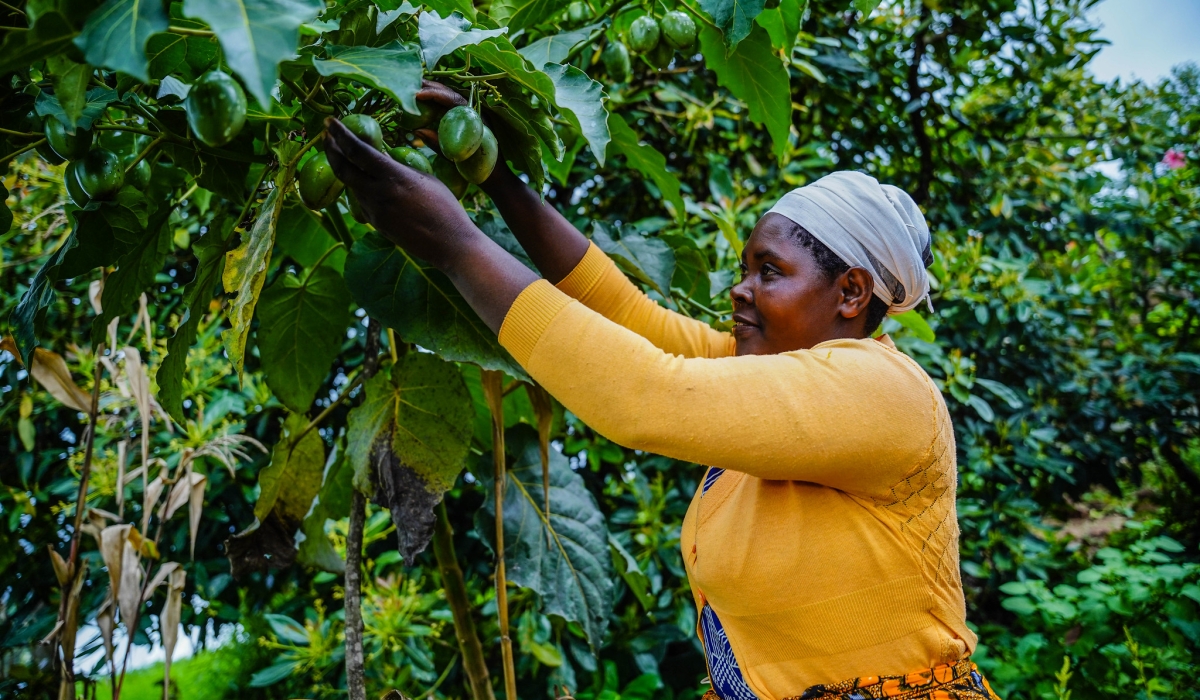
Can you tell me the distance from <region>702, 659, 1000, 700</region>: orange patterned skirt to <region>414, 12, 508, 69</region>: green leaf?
91 centimetres

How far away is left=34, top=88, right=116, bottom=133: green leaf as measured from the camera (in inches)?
35.7

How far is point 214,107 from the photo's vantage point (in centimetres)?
77

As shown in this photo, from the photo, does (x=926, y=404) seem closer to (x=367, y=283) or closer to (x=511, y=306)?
(x=511, y=306)

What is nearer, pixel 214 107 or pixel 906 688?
pixel 214 107

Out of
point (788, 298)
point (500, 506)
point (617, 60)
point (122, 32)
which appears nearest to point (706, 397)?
point (788, 298)

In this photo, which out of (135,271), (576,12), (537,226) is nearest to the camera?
(135,271)

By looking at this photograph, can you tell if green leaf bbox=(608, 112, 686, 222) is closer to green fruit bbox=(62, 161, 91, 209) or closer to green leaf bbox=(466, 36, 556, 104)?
green leaf bbox=(466, 36, 556, 104)

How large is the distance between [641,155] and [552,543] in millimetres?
749

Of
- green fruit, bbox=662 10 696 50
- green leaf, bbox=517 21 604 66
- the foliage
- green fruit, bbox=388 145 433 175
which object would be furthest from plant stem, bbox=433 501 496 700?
green fruit, bbox=662 10 696 50

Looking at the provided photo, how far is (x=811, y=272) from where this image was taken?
1255 millimetres

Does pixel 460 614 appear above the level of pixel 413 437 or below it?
below

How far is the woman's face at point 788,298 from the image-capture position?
4.08ft

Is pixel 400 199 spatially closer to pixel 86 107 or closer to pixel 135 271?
pixel 86 107

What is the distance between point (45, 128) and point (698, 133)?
86.6 inches
